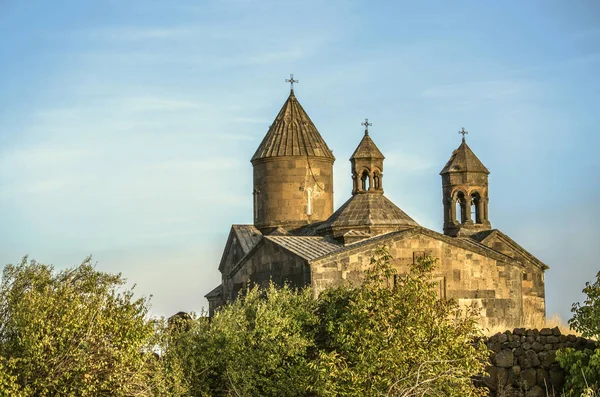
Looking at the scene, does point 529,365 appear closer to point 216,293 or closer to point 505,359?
point 505,359

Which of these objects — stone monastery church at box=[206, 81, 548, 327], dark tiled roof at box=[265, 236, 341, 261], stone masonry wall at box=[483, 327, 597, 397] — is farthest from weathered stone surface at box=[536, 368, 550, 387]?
dark tiled roof at box=[265, 236, 341, 261]

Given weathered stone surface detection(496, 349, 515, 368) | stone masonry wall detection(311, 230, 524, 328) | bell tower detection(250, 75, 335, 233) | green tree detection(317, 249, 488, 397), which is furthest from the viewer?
bell tower detection(250, 75, 335, 233)

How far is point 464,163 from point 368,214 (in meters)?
6.12

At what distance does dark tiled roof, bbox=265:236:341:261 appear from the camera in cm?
2457

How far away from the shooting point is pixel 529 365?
18.0 m

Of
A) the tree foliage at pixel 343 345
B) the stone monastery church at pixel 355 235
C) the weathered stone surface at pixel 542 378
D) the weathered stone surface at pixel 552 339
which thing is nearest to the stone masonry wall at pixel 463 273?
the stone monastery church at pixel 355 235

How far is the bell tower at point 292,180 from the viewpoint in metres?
33.3

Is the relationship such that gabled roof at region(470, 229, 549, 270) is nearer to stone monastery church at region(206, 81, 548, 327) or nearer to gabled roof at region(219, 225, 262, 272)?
stone monastery church at region(206, 81, 548, 327)

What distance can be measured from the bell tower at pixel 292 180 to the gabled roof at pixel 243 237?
0.38 meters

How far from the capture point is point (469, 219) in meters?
34.5

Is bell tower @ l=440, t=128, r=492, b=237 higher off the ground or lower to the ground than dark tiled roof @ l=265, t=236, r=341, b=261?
higher

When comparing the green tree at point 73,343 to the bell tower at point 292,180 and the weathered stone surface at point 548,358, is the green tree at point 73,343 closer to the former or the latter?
the weathered stone surface at point 548,358

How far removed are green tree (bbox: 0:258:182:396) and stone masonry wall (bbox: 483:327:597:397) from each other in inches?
210

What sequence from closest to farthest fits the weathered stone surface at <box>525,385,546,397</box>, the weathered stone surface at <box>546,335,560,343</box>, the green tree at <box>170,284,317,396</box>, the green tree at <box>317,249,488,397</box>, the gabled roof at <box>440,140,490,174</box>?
the green tree at <box>317,249,488,397</box> < the green tree at <box>170,284,317,396</box> < the weathered stone surface at <box>525,385,546,397</box> < the weathered stone surface at <box>546,335,560,343</box> < the gabled roof at <box>440,140,490,174</box>
